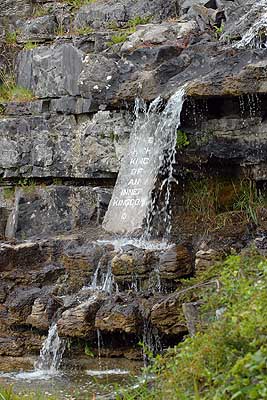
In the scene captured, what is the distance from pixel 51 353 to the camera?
739cm

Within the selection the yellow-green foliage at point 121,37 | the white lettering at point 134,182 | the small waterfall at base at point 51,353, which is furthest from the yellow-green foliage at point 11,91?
the small waterfall at base at point 51,353

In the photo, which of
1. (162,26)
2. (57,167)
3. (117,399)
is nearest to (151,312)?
(117,399)

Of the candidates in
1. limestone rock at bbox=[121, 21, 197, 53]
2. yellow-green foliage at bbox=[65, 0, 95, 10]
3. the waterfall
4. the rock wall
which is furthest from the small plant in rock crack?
yellow-green foliage at bbox=[65, 0, 95, 10]

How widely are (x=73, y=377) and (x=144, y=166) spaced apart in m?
A: 2.87

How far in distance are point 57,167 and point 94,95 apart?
1553 mm

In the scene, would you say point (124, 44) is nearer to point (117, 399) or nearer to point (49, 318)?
point (49, 318)

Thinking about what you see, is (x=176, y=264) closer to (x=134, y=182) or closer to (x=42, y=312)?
(x=42, y=312)

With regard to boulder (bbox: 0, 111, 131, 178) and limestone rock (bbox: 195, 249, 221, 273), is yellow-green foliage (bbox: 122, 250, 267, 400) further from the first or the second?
boulder (bbox: 0, 111, 131, 178)

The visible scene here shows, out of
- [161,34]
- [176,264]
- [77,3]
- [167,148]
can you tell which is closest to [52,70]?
[161,34]

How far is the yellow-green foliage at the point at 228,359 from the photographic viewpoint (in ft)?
11.8

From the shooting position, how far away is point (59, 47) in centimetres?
1134

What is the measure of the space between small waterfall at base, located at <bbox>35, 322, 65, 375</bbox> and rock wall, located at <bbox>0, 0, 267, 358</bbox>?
0.19 meters

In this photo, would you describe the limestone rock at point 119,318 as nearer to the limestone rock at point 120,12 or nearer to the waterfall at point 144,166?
the waterfall at point 144,166

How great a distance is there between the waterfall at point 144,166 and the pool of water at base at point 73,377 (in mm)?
1845
